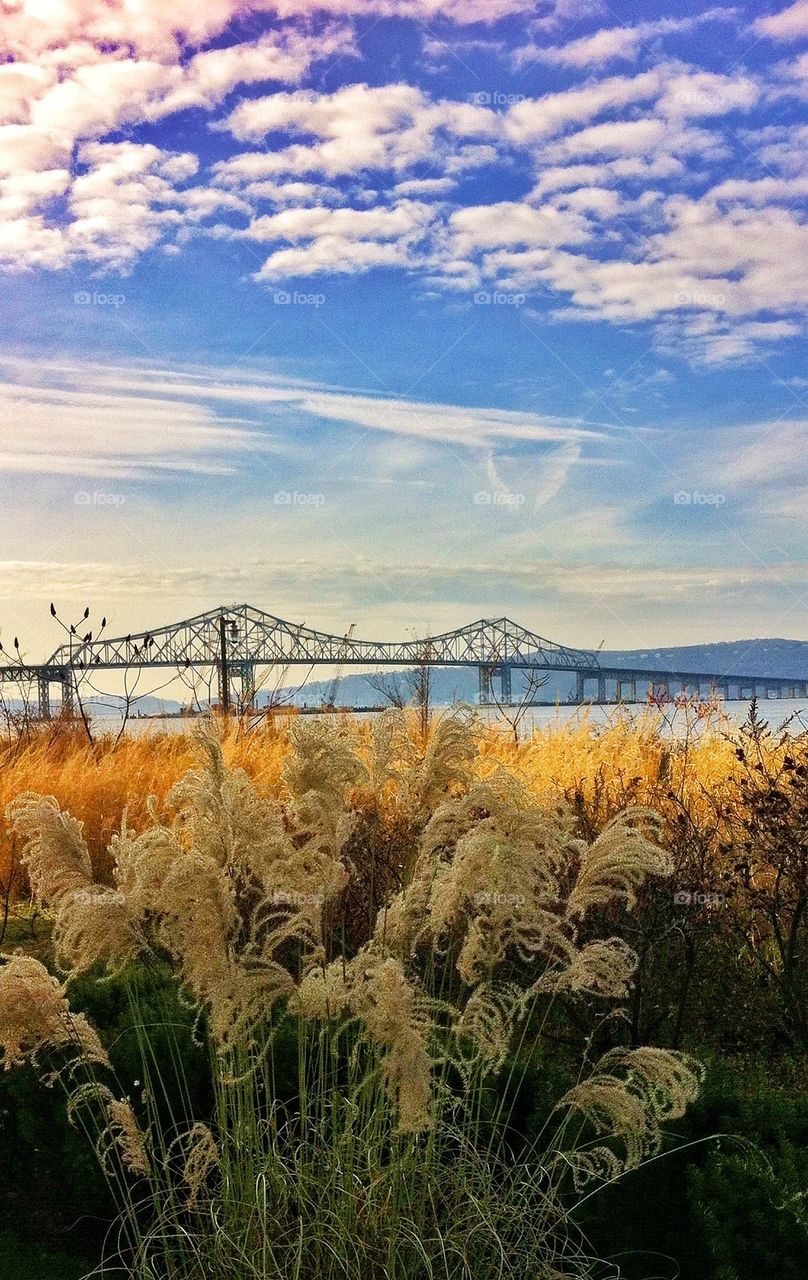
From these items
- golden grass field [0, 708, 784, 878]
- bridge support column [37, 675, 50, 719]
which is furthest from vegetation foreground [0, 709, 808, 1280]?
bridge support column [37, 675, 50, 719]

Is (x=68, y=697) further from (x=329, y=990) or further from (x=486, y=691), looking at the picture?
(x=329, y=990)

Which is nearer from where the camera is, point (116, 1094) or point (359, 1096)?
point (359, 1096)

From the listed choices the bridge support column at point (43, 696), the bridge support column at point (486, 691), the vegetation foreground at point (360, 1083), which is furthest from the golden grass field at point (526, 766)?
the bridge support column at point (43, 696)

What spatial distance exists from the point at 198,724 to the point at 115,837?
1.72 ft

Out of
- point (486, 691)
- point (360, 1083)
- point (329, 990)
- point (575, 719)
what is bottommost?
point (360, 1083)

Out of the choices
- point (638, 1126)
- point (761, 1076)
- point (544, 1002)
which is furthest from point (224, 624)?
point (638, 1126)

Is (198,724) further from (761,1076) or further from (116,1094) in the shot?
(761,1076)

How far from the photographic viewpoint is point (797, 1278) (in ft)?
12.8

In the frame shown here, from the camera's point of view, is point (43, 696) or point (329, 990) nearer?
point (329, 990)

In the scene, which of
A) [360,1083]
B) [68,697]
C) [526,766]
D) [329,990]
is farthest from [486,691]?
[329,990]

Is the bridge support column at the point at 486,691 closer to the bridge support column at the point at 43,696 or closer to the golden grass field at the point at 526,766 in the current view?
the golden grass field at the point at 526,766

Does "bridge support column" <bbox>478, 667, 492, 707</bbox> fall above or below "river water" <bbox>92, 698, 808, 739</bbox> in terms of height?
above

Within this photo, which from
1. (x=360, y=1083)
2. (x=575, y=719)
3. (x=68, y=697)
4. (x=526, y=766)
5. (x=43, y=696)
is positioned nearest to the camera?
(x=360, y=1083)

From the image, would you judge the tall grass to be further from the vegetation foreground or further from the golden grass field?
the golden grass field
